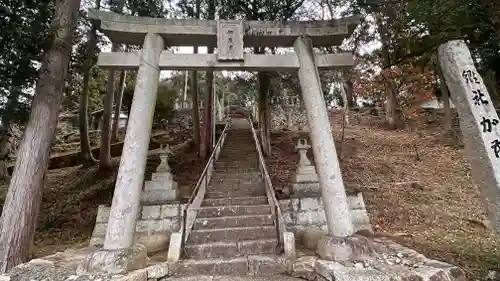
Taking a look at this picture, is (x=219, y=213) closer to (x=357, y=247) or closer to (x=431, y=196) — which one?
(x=357, y=247)

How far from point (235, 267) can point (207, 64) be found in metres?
3.45

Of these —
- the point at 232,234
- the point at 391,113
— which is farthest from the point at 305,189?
the point at 391,113

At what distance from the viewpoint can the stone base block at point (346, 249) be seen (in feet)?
→ 14.8

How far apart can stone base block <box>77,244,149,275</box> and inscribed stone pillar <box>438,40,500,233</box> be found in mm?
4928

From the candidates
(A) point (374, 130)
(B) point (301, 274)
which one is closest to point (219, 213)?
(B) point (301, 274)

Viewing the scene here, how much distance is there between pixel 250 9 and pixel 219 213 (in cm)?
737

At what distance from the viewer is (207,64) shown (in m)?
5.51

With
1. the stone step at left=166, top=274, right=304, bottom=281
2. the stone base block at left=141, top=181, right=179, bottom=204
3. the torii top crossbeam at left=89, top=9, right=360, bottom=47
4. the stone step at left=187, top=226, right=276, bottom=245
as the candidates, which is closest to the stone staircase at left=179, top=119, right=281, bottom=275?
the stone step at left=187, top=226, right=276, bottom=245

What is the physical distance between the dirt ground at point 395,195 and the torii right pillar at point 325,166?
5.64 ft

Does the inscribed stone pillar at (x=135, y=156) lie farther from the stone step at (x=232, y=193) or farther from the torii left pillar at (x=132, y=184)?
the stone step at (x=232, y=193)

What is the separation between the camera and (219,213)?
675 cm

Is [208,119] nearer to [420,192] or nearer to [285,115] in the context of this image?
[420,192]

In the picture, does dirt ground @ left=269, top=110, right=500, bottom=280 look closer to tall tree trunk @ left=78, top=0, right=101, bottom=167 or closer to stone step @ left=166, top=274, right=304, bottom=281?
stone step @ left=166, top=274, right=304, bottom=281

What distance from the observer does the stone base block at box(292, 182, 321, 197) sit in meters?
7.35
